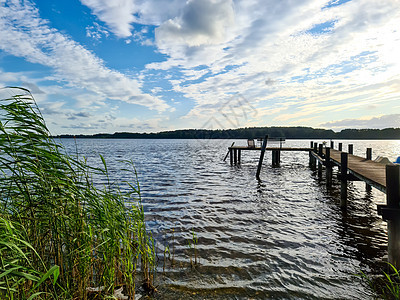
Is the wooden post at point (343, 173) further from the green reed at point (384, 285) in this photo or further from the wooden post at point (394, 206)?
the green reed at point (384, 285)

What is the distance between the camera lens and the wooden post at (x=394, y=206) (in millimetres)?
4789

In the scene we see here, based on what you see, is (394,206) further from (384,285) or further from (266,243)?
(266,243)

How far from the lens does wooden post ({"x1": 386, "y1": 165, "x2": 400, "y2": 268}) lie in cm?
479

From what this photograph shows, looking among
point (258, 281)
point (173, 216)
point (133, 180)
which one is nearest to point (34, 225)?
point (258, 281)

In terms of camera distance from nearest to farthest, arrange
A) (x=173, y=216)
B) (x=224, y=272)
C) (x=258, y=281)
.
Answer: (x=258, y=281), (x=224, y=272), (x=173, y=216)

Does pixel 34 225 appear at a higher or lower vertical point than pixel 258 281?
higher

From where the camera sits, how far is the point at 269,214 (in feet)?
30.2

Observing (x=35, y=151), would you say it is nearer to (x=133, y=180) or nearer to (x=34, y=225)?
(x=34, y=225)

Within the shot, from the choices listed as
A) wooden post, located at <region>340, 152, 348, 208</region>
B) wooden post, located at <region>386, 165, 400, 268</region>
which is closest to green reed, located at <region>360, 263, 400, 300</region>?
wooden post, located at <region>386, 165, 400, 268</region>

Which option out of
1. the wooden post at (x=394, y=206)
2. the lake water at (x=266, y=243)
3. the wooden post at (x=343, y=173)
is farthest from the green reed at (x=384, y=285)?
the wooden post at (x=343, y=173)

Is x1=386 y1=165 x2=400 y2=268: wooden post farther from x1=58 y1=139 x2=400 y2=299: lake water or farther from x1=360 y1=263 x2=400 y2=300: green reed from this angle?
x1=58 y1=139 x2=400 y2=299: lake water

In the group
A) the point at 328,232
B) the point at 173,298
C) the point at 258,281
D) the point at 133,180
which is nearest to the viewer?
the point at 173,298

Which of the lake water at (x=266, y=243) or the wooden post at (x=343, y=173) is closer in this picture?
the lake water at (x=266, y=243)

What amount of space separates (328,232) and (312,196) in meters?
5.19
